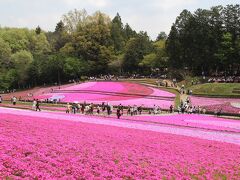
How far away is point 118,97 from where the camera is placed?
80.1 m

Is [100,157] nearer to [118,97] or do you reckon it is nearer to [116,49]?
[118,97]

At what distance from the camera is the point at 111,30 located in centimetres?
14188

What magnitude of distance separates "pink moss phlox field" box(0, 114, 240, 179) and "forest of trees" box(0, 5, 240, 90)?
252ft

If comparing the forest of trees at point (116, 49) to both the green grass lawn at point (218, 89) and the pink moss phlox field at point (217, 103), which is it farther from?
the pink moss phlox field at point (217, 103)

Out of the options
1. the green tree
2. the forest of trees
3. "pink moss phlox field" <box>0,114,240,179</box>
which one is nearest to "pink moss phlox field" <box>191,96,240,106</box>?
the forest of trees

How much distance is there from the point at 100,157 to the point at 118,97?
6328 cm

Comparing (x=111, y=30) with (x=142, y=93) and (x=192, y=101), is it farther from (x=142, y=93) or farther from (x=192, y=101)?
(x=192, y=101)

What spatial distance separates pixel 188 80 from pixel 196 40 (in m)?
13.2

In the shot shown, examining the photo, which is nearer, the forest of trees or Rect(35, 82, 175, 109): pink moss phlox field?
Rect(35, 82, 175, 109): pink moss phlox field

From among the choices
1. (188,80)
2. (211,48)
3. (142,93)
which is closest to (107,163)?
(142,93)

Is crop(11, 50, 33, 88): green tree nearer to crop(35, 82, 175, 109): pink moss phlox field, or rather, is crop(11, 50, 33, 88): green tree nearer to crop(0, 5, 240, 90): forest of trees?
crop(0, 5, 240, 90): forest of trees

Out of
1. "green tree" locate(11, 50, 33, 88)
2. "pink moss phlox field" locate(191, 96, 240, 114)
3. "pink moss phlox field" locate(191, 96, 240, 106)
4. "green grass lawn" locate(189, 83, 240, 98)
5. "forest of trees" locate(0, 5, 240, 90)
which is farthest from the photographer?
"green tree" locate(11, 50, 33, 88)

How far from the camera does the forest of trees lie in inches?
3969

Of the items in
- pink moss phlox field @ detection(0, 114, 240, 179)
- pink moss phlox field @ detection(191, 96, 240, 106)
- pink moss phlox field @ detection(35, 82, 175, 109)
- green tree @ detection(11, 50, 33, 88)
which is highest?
green tree @ detection(11, 50, 33, 88)
